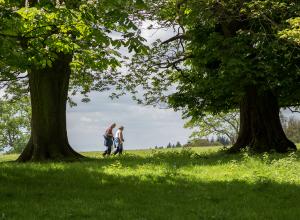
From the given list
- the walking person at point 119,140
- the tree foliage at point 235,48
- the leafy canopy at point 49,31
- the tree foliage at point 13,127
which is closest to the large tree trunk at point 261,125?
the tree foliage at point 235,48

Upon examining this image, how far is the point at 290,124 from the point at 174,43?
310 feet

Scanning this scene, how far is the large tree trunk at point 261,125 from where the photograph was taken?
2850 cm

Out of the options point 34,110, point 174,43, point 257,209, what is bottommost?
point 257,209

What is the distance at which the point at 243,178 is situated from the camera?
53.4ft

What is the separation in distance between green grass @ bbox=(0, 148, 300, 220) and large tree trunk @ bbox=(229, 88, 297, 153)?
29.9 feet

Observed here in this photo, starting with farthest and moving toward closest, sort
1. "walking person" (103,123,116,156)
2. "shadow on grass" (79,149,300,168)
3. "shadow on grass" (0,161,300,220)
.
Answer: "walking person" (103,123,116,156)
"shadow on grass" (79,149,300,168)
"shadow on grass" (0,161,300,220)

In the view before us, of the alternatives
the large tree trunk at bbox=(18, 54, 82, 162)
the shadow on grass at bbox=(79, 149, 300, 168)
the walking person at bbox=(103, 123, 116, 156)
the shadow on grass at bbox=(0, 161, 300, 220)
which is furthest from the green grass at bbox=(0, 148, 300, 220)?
the walking person at bbox=(103, 123, 116, 156)

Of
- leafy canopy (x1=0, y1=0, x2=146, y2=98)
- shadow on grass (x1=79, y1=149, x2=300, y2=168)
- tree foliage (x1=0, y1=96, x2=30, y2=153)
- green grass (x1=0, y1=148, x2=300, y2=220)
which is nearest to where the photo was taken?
green grass (x1=0, y1=148, x2=300, y2=220)

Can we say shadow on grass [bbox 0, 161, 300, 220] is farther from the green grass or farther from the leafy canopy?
the leafy canopy

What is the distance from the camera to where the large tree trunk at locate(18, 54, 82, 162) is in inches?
1064

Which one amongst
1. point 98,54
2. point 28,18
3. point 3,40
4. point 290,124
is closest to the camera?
point 3,40

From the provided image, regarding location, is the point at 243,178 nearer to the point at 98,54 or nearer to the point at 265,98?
the point at 98,54

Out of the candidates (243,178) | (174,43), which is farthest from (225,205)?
(174,43)

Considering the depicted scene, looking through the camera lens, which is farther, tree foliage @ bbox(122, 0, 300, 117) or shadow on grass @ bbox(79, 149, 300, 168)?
tree foliage @ bbox(122, 0, 300, 117)
